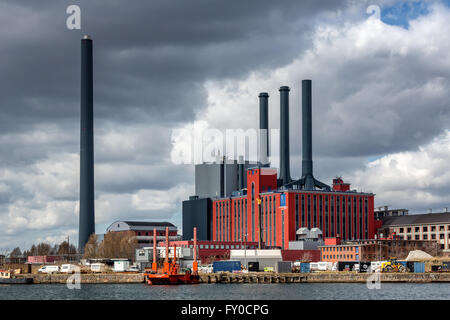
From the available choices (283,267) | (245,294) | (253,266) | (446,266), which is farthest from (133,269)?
(446,266)

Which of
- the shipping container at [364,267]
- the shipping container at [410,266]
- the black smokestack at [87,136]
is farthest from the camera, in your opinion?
the black smokestack at [87,136]

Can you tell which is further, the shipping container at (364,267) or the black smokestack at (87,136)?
the black smokestack at (87,136)

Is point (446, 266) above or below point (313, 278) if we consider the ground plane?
above

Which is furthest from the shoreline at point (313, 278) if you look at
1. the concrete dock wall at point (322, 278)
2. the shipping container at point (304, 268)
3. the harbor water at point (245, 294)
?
the harbor water at point (245, 294)

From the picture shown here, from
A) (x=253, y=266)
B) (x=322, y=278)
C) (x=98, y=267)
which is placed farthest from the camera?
(x=98, y=267)

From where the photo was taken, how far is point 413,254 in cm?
17400

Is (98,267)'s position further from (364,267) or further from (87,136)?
(364,267)

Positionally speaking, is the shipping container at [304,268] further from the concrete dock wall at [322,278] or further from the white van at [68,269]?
the white van at [68,269]

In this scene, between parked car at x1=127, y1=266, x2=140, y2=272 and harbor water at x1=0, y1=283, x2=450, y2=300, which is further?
parked car at x1=127, y1=266, x2=140, y2=272

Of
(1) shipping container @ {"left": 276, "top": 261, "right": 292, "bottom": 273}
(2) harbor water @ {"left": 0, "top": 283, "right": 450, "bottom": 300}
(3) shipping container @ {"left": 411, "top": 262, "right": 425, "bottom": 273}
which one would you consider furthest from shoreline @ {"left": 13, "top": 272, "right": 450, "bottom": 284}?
(2) harbor water @ {"left": 0, "top": 283, "right": 450, "bottom": 300}

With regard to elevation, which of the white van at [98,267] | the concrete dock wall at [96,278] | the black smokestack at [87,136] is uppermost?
the black smokestack at [87,136]

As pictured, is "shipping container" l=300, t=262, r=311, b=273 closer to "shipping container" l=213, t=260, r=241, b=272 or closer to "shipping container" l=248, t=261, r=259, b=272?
"shipping container" l=248, t=261, r=259, b=272

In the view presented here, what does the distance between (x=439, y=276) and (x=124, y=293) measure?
5899cm
